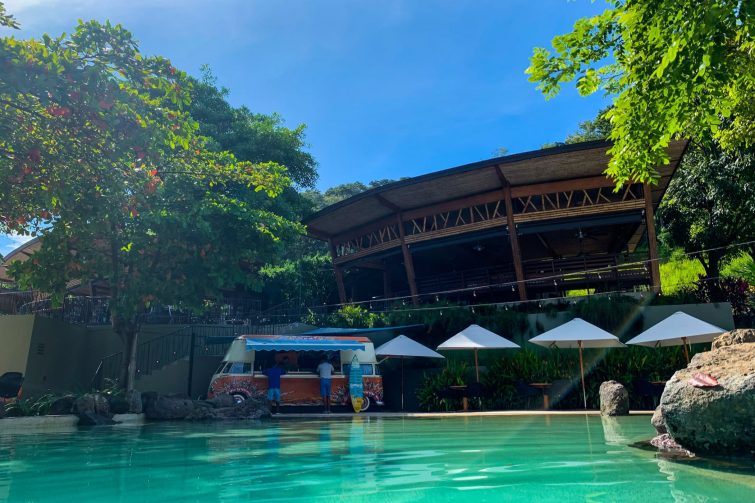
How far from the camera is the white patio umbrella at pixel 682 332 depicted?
12.1m

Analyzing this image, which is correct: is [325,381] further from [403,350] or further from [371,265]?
[371,265]

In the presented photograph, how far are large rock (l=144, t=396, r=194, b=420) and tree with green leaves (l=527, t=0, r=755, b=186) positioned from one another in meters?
10.0

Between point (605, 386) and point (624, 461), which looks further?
point (605, 386)

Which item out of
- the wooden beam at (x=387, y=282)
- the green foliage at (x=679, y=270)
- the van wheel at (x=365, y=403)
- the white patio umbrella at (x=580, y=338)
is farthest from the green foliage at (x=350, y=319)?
the green foliage at (x=679, y=270)

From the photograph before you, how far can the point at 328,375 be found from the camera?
1411cm

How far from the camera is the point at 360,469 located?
192 inches

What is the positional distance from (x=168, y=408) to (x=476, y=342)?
301 inches

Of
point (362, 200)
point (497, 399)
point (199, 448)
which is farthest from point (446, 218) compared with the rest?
point (199, 448)

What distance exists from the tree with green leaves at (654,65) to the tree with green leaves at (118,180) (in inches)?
227

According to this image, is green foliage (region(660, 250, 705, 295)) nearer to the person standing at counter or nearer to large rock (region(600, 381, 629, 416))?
large rock (region(600, 381, 629, 416))

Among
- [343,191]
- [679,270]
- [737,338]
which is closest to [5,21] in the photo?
[737,338]

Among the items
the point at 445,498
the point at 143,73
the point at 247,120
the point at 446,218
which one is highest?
the point at 247,120

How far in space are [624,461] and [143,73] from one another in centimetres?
811

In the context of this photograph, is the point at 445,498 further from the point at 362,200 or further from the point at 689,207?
the point at 689,207
